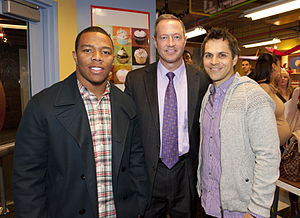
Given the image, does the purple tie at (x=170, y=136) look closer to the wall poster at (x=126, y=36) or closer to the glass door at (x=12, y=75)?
the wall poster at (x=126, y=36)

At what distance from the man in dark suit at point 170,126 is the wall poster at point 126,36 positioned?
80cm

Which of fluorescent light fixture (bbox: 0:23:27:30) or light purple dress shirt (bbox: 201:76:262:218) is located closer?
light purple dress shirt (bbox: 201:76:262:218)

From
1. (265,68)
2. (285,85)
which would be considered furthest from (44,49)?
(285,85)

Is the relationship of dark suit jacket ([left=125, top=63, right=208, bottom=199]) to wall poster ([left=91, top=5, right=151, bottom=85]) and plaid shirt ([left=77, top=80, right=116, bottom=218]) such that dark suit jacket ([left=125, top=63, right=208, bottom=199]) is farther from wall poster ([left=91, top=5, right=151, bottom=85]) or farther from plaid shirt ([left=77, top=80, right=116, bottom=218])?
wall poster ([left=91, top=5, right=151, bottom=85])

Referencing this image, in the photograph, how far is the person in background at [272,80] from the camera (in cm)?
295

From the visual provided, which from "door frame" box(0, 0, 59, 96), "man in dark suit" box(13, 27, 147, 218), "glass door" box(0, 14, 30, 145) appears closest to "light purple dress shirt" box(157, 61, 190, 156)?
"man in dark suit" box(13, 27, 147, 218)

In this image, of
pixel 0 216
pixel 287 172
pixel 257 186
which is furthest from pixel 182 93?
pixel 0 216

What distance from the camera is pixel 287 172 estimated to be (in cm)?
191

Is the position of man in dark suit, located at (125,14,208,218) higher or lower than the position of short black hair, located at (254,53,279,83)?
lower

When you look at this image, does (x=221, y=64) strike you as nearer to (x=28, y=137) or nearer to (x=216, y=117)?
(x=216, y=117)

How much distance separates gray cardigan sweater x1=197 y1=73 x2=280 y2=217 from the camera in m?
1.36

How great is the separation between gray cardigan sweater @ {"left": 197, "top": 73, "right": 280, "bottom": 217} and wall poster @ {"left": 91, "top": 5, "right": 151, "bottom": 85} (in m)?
1.49

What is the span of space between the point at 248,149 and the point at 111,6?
207 cm

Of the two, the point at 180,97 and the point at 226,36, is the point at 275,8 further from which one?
the point at 180,97
